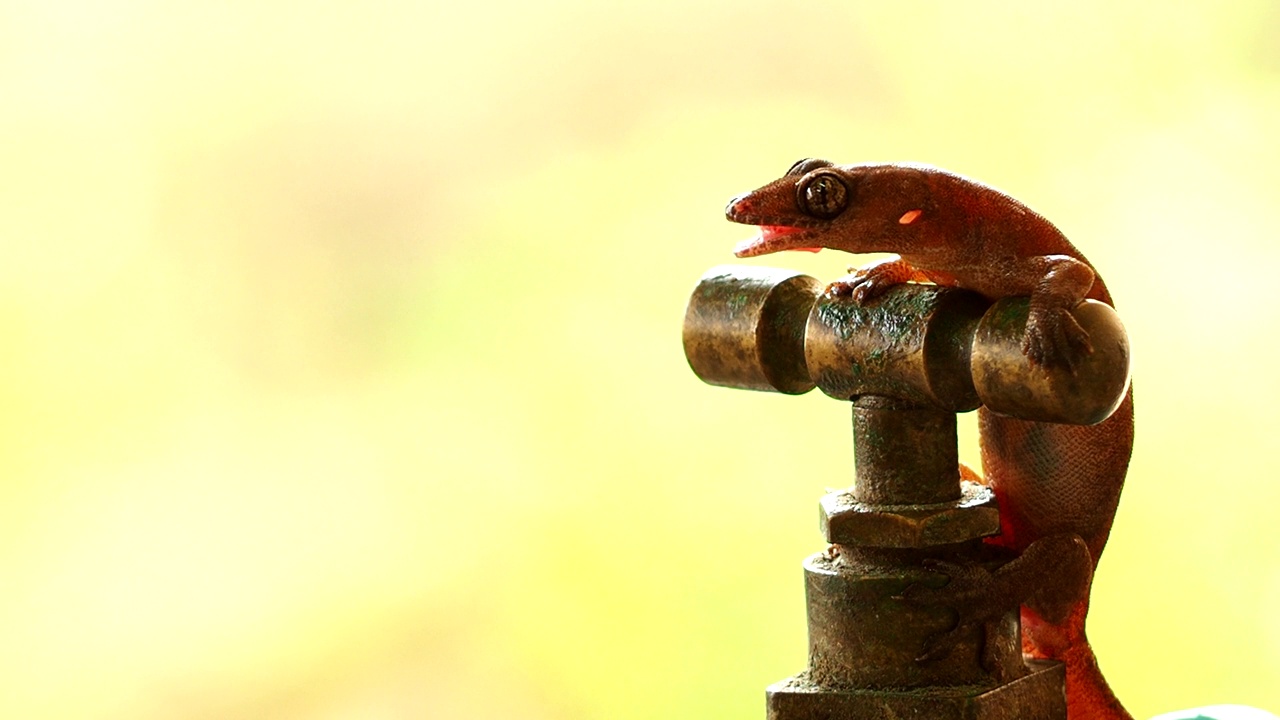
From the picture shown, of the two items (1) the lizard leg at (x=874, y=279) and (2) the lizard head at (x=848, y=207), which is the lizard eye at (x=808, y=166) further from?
(1) the lizard leg at (x=874, y=279)

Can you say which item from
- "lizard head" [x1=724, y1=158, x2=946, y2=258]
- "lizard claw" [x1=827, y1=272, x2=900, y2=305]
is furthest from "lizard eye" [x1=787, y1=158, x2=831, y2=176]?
"lizard claw" [x1=827, y1=272, x2=900, y2=305]

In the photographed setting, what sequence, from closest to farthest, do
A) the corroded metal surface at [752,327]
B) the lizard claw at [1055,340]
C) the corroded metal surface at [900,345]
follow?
the lizard claw at [1055,340] < the corroded metal surface at [900,345] < the corroded metal surface at [752,327]

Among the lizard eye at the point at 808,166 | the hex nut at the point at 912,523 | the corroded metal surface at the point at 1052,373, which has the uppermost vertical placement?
the lizard eye at the point at 808,166

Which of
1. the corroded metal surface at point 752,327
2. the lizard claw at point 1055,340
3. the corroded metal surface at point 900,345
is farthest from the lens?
the corroded metal surface at point 752,327

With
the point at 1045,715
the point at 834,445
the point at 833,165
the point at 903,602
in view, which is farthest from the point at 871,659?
the point at 834,445

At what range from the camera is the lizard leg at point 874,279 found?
1.19 m

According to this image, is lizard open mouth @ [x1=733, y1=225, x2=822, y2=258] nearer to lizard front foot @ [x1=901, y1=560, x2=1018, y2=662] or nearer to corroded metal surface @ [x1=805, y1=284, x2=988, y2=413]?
corroded metal surface @ [x1=805, y1=284, x2=988, y2=413]

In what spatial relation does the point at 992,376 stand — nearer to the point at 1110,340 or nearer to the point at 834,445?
the point at 1110,340

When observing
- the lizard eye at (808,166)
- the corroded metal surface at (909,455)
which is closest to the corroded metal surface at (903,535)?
the corroded metal surface at (909,455)

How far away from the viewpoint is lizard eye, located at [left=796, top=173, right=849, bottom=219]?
113cm

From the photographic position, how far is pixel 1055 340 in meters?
1.01

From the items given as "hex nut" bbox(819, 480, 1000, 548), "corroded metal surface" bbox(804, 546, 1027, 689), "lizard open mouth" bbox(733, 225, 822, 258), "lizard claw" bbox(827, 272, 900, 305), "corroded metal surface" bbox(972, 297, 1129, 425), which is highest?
"lizard open mouth" bbox(733, 225, 822, 258)

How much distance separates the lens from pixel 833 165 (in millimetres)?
1166

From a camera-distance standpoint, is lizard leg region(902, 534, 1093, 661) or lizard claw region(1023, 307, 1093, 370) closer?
lizard claw region(1023, 307, 1093, 370)
